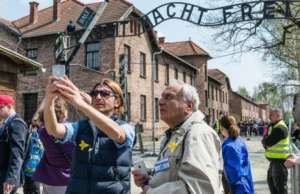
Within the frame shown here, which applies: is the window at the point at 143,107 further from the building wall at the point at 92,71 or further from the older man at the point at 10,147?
the older man at the point at 10,147

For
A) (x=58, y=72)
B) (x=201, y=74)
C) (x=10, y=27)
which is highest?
(x=10, y=27)

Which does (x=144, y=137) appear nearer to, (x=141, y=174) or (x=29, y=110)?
(x=29, y=110)

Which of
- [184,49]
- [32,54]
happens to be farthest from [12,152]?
[184,49]

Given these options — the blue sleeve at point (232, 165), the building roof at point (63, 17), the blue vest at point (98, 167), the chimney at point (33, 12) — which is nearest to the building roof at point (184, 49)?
the building roof at point (63, 17)

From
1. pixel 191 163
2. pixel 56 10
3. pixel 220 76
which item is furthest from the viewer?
pixel 220 76

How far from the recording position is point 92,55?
22812 mm

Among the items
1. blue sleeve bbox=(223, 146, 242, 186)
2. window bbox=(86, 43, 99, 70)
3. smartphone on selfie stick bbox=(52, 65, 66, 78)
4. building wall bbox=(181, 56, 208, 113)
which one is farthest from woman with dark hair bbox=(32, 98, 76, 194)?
building wall bbox=(181, 56, 208, 113)

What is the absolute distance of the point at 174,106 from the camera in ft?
7.77

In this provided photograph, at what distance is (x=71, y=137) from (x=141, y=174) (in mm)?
849

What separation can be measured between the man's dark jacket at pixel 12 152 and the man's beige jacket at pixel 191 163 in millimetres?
2359

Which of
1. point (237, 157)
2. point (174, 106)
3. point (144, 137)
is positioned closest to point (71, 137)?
point (174, 106)

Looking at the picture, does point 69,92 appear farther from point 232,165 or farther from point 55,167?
point 232,165

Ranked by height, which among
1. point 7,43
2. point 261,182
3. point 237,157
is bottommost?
point 261,182

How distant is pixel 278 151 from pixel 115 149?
4.25 m
